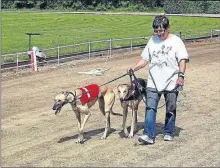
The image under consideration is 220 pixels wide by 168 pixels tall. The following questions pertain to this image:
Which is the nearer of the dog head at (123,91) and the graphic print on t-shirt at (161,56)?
the graphic print on t-shirt at (161,56)

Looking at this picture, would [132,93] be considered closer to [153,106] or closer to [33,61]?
[153,106]

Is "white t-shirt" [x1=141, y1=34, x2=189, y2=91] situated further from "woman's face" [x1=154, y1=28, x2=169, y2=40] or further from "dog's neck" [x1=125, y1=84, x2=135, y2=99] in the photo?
"dog's neck" [x1=125, y1=84, x2=135, y2=99]

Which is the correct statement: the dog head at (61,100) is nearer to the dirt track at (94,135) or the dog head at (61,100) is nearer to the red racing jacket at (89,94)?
the red racing jacket at (89,94)

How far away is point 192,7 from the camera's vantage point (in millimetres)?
66938

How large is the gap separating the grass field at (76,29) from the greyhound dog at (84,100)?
20.7m

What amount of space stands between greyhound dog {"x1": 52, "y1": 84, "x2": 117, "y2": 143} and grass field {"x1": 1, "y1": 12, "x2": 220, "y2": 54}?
2065 centimetres

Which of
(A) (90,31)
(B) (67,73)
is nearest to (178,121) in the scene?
(B) (67,73)

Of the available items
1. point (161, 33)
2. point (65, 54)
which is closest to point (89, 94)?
point (161, 33)

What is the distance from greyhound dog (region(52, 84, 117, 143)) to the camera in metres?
7.69

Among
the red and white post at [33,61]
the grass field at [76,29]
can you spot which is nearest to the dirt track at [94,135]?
the red and white post at [33,61]

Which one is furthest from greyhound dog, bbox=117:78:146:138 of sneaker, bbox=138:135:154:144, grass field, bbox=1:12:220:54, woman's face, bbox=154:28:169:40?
grass field, bbox=1:12:220:54

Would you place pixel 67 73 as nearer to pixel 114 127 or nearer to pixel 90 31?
pixel 114 127

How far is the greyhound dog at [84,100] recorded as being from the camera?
25.2 ft

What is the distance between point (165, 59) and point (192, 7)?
60705mm
